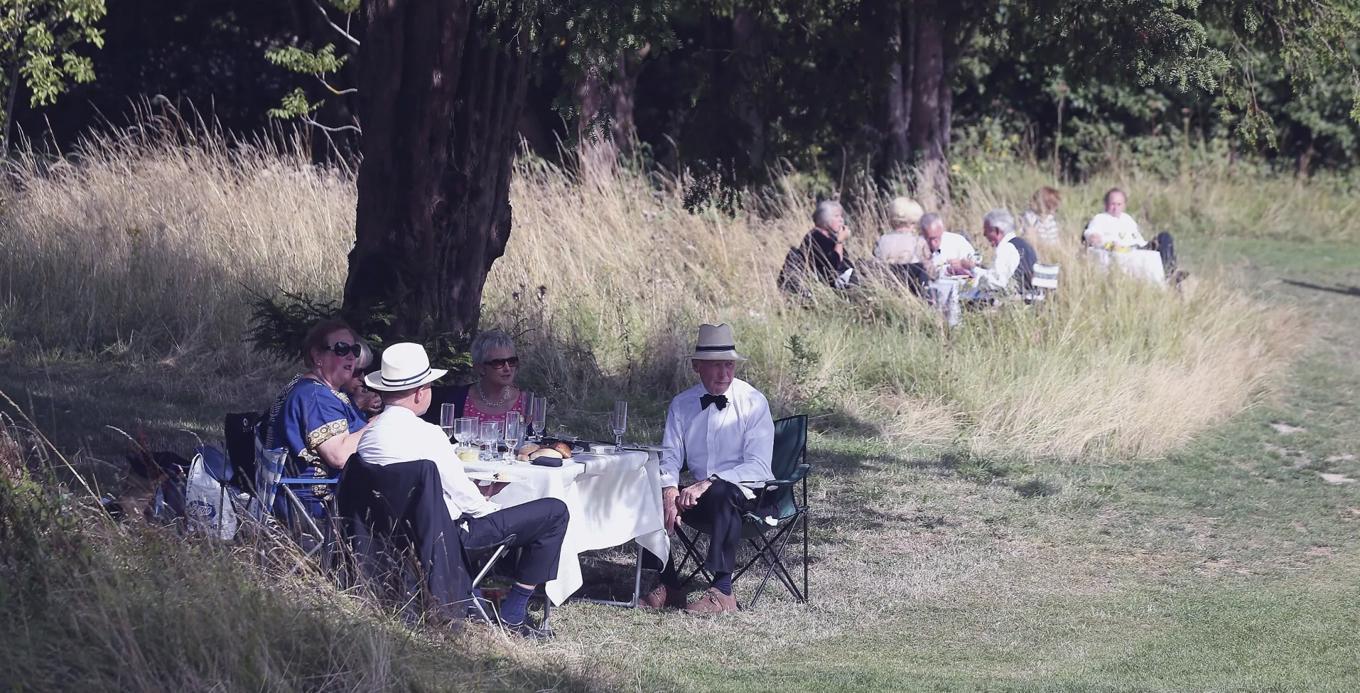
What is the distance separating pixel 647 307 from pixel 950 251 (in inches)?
105

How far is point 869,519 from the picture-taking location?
923 centimetres

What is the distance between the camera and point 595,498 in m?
7.01

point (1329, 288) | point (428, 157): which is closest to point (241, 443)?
point (428, 157)

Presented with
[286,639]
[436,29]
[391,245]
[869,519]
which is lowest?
[869,519]

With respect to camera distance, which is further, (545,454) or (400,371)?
(545,454)

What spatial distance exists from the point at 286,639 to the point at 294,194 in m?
9.08

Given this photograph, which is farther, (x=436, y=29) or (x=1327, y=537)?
(x=1327, y=537)

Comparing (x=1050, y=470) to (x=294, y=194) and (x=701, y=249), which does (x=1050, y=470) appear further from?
(x=294, y=194)

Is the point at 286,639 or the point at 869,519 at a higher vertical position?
the point at 286,639

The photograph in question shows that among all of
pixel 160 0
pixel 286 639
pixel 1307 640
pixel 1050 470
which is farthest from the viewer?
pixel 160 0

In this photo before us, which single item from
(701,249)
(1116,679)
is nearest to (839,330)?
(701,249)

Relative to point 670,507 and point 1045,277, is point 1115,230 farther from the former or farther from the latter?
point 670,507

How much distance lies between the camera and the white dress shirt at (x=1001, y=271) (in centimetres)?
1310

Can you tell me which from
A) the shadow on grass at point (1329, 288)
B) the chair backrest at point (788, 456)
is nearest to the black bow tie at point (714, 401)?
the chair backrest at point (788, 456)
